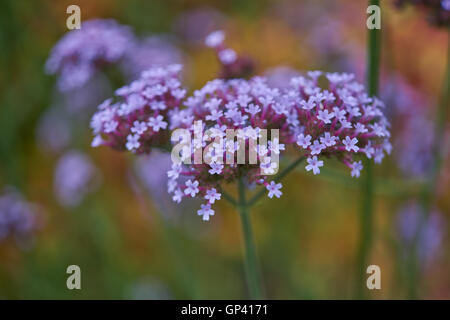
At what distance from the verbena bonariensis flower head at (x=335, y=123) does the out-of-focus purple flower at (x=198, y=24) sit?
2.67 m

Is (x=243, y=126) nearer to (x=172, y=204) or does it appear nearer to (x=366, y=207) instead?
(x=366, y=207)

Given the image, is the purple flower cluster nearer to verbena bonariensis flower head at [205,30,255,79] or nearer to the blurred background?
verbena bonariensis flower head at [205,30,255,79]

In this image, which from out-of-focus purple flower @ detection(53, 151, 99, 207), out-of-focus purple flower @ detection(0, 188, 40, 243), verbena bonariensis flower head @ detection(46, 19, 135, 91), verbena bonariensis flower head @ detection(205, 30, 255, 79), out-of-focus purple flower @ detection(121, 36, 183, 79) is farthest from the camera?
out-of-focus purple flower @ detection(53, 151, 99, 207)

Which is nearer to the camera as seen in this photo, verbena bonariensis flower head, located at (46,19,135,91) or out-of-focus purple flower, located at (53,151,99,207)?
verbena bonariensis flower head, located at (46,19,135,91)

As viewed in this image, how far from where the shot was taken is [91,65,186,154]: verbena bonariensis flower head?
1.57m

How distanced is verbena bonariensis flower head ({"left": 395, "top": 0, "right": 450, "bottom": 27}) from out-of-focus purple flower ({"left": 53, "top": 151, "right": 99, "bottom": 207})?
194cm

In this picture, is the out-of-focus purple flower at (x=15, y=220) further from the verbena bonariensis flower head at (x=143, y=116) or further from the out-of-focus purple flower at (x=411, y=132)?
the out-of-focus purple flower at (x=411, y=132)

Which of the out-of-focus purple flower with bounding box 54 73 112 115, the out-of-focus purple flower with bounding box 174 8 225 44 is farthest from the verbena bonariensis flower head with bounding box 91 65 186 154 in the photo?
the out-of-focus purple flower with bounding box 174 8 225 44

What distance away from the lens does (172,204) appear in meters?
3.26

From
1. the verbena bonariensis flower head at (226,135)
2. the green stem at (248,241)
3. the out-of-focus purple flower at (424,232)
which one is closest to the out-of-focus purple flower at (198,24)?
the out-of-focus purple flower at (424,232)

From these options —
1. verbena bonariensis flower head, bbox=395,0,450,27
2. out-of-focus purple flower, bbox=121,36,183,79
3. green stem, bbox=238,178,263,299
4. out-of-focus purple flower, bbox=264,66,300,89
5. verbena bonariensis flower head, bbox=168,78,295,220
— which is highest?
out-of-focus purple flower, bbox=121,36,183,79

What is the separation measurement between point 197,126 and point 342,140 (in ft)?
1.38
